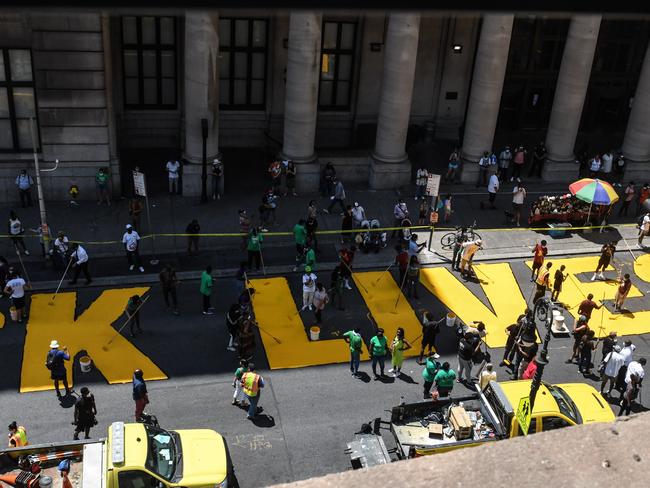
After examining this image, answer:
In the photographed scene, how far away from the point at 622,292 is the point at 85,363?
15.2 meters

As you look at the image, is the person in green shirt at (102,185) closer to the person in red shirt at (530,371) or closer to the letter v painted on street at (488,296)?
the letter v painted on street at (488,296)

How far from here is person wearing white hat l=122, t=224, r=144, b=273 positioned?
23.1 metres

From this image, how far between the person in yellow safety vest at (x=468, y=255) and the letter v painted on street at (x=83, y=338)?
33.0 ft

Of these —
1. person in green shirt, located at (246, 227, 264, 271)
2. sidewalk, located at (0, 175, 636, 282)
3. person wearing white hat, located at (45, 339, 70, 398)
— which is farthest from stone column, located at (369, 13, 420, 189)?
person wearing white hat, located at (45, 339, 70, 398)

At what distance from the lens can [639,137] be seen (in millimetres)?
A: 32594

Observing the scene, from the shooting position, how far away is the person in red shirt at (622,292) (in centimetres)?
2258

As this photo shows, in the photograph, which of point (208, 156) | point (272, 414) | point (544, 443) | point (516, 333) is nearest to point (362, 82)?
point (208, 156)

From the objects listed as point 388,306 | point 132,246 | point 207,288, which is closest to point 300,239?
point 388,306

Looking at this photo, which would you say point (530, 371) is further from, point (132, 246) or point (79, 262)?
point (79, 262)

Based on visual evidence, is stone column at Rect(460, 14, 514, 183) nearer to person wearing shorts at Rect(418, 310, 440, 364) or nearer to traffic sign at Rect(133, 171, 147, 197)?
person wearing shorts at Rect(418, 310, 440, 364)

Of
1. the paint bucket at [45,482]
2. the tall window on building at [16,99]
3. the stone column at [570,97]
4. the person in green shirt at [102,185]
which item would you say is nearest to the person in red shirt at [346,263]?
the person in green shirt at [102,185]

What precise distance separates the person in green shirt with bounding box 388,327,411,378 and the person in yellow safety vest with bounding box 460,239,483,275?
568 cm

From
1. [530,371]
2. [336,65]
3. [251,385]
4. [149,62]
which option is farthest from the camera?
[336,65]

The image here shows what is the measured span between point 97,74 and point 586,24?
1844 centimetres
